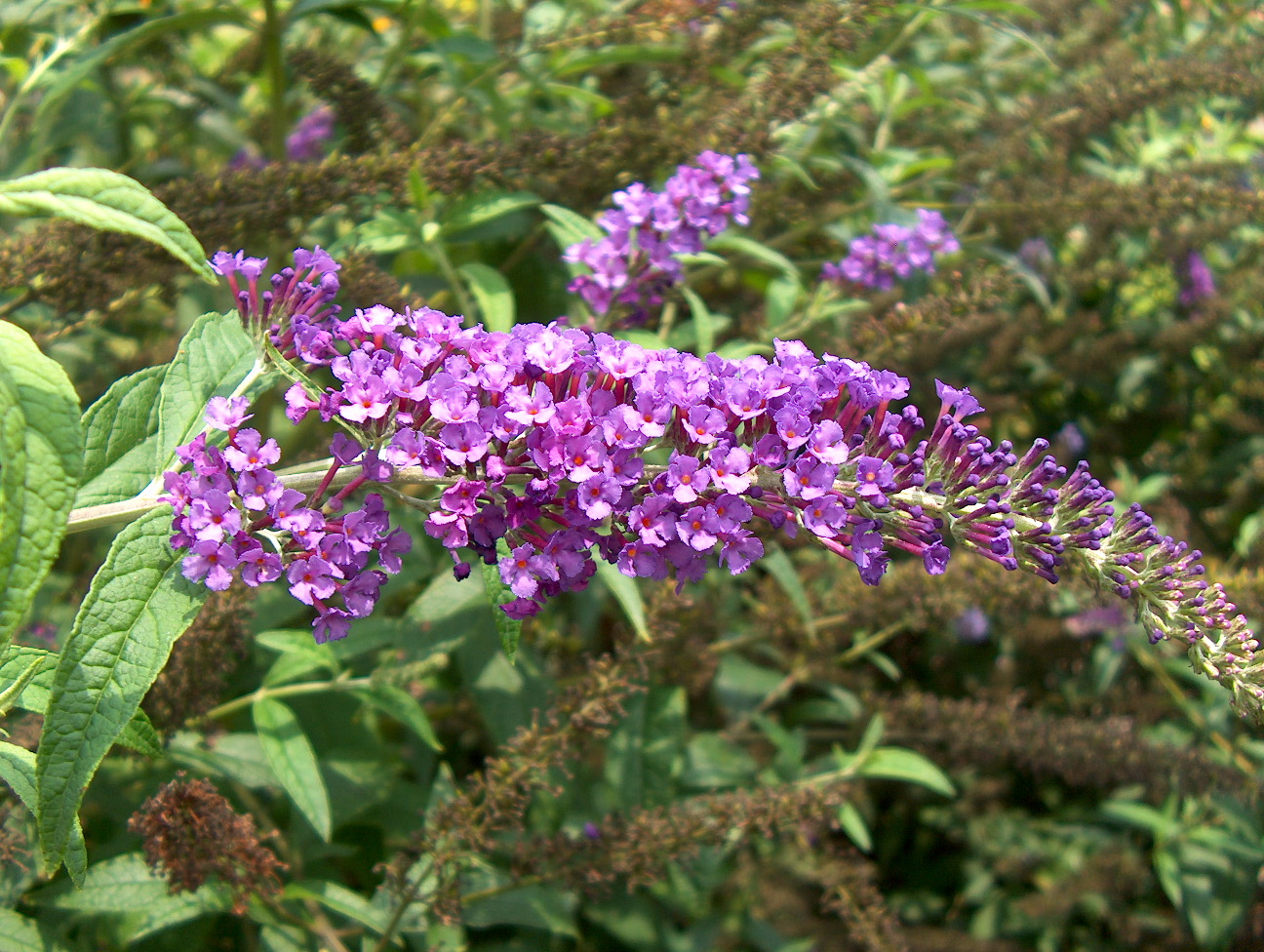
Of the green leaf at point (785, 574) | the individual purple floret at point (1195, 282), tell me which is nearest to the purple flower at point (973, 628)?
the green leaf at point (785, 574)

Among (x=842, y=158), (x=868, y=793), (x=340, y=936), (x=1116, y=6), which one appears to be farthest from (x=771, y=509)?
(x=1116, y=6)

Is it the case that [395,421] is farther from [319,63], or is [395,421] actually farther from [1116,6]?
[1116,6]

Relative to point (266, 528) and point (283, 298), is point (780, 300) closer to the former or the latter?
point (283, 298)

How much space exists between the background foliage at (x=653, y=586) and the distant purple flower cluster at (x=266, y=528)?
0.08 m

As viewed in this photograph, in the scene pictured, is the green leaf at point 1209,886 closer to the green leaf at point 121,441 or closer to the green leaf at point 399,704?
the green leaf at point 399,704

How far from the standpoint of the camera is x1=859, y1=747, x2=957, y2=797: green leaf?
2.46 meters

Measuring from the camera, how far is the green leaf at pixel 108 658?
1.19m

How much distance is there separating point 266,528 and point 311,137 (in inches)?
92.2

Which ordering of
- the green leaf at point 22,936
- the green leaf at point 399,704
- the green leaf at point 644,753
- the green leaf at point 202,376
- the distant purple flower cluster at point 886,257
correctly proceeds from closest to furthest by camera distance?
the green leaf at point 202,376
the green leaf at point 22,936
the green leaf at point 399,704
the green leaf at point 644,753
the distant purple flower cluster at point 886,257

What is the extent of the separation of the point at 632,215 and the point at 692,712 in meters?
1.59

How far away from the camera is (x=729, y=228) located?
276cm

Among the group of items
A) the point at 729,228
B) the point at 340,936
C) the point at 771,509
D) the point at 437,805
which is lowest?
the point at 340,936

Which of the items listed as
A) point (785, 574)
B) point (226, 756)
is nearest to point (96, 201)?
point (226, 756)

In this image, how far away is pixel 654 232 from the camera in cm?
215
